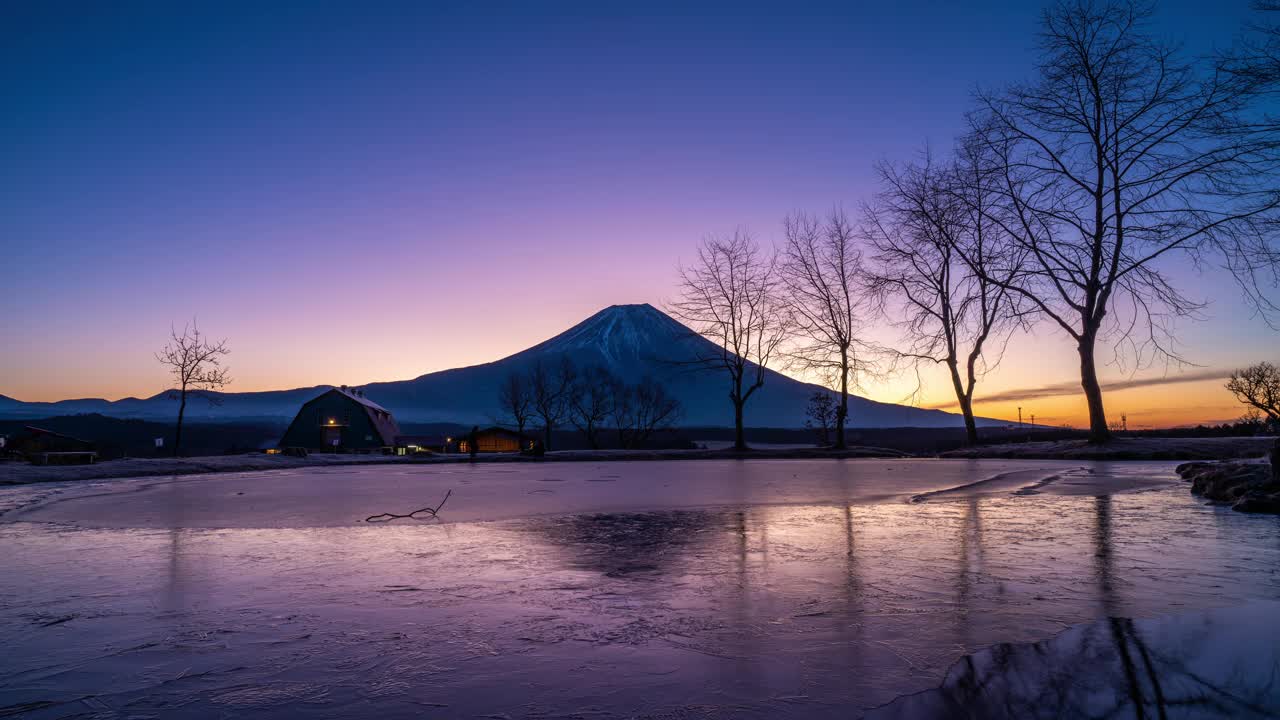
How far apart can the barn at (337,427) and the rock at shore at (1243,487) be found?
61015 mm

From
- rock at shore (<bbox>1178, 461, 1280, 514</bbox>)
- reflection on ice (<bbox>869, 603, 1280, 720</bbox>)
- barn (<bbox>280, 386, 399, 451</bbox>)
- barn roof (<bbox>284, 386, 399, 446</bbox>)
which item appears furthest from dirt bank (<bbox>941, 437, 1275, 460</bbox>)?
barn roof (<bbox>284, 386, 399, 446</bbox>)

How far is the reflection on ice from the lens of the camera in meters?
1.78

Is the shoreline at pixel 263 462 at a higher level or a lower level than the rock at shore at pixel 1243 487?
lower

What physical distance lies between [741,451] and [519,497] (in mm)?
15654

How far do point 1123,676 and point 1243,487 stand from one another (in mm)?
6340

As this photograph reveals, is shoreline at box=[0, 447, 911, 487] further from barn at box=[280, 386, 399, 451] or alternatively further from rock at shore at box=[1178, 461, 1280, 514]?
barn at box=[280, 386, 399, 451]

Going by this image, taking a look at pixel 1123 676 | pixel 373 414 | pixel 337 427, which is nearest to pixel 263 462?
pixel 1123 676

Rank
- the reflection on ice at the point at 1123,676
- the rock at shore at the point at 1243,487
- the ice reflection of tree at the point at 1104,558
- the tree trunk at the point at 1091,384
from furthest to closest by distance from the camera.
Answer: the tree trunk at the point at 1091,384, the rock at shore at the point at 1243,487, the ice reflection of tree at the point at 1104,558, the reflection on ice at the point at 1123,676

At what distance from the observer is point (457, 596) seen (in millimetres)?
3131

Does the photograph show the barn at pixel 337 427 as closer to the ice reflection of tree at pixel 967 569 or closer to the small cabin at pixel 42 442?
the small cabin at pixel 42 442

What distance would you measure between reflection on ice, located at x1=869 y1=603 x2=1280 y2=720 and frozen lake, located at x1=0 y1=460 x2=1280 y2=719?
7 centimetres

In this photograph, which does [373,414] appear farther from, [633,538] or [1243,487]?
[1243,487]

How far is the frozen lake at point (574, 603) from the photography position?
200cm

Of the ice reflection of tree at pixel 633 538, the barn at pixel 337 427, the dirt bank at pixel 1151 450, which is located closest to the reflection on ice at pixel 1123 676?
the ice reflection of tree at pixel 633 538
